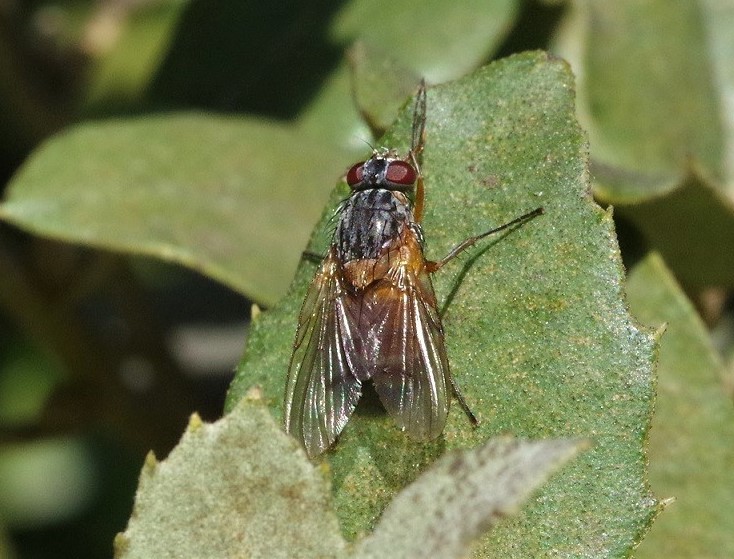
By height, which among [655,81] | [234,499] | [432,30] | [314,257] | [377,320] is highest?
[234,499]

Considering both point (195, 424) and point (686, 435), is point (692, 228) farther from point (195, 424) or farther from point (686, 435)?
point (195, 424)

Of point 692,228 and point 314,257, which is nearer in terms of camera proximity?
point 314,257

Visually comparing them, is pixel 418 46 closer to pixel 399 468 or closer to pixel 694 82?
pixel 694 82

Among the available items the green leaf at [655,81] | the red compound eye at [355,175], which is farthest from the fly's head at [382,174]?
the green leaf at [655,81]

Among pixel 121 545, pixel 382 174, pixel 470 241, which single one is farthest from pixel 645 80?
pixel 121 545

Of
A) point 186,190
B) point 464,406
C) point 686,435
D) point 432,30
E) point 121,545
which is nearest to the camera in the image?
point 121,545

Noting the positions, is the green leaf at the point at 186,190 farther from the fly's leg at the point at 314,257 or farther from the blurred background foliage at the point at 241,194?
the fly's leg at the point at 314,257

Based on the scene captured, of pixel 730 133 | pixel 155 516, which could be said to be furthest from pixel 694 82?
pixel 155 516
